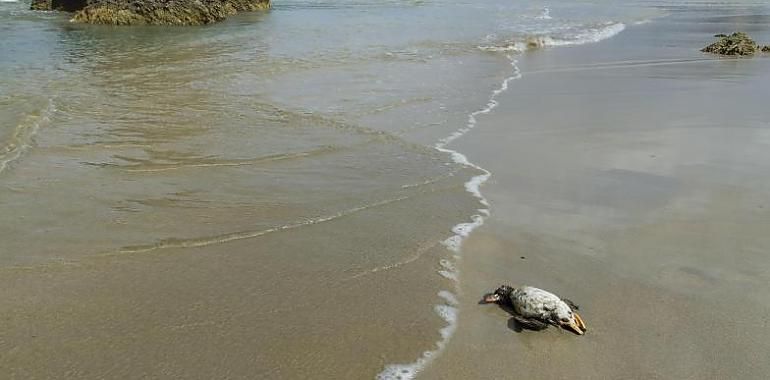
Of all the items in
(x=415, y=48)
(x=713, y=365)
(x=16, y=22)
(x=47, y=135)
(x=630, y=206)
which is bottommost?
(x=713, y=365)

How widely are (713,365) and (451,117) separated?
5269mm

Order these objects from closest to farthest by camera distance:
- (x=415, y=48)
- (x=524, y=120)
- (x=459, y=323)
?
(x=459, y=323)
(x=524, y=120)
(x=415, y=48)

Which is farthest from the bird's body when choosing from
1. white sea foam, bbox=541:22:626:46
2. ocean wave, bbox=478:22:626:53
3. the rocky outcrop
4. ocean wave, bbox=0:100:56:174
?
the rocky outcrop

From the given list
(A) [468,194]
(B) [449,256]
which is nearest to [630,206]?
(A) [468,194]

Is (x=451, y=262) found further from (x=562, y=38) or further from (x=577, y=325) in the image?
(x=562, y=38)

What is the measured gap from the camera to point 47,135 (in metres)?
6.75

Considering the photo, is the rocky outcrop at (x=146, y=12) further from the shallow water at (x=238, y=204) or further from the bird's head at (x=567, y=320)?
the bird's head at (x=567, y=320)

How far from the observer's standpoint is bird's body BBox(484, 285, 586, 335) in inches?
131

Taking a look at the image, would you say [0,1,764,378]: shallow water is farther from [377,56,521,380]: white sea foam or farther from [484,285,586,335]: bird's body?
[484,285,586,335]: bird's body

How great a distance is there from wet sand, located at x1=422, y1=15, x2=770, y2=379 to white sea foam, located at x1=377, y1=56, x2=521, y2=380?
60mm

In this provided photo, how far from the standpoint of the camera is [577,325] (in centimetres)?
334

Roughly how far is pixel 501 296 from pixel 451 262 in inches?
23.5

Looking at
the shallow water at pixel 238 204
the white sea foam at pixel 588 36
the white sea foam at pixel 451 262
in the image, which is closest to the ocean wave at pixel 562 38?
the white sea foam at pixel 588 36

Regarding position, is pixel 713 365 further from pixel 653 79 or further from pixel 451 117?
pixel 653 79
